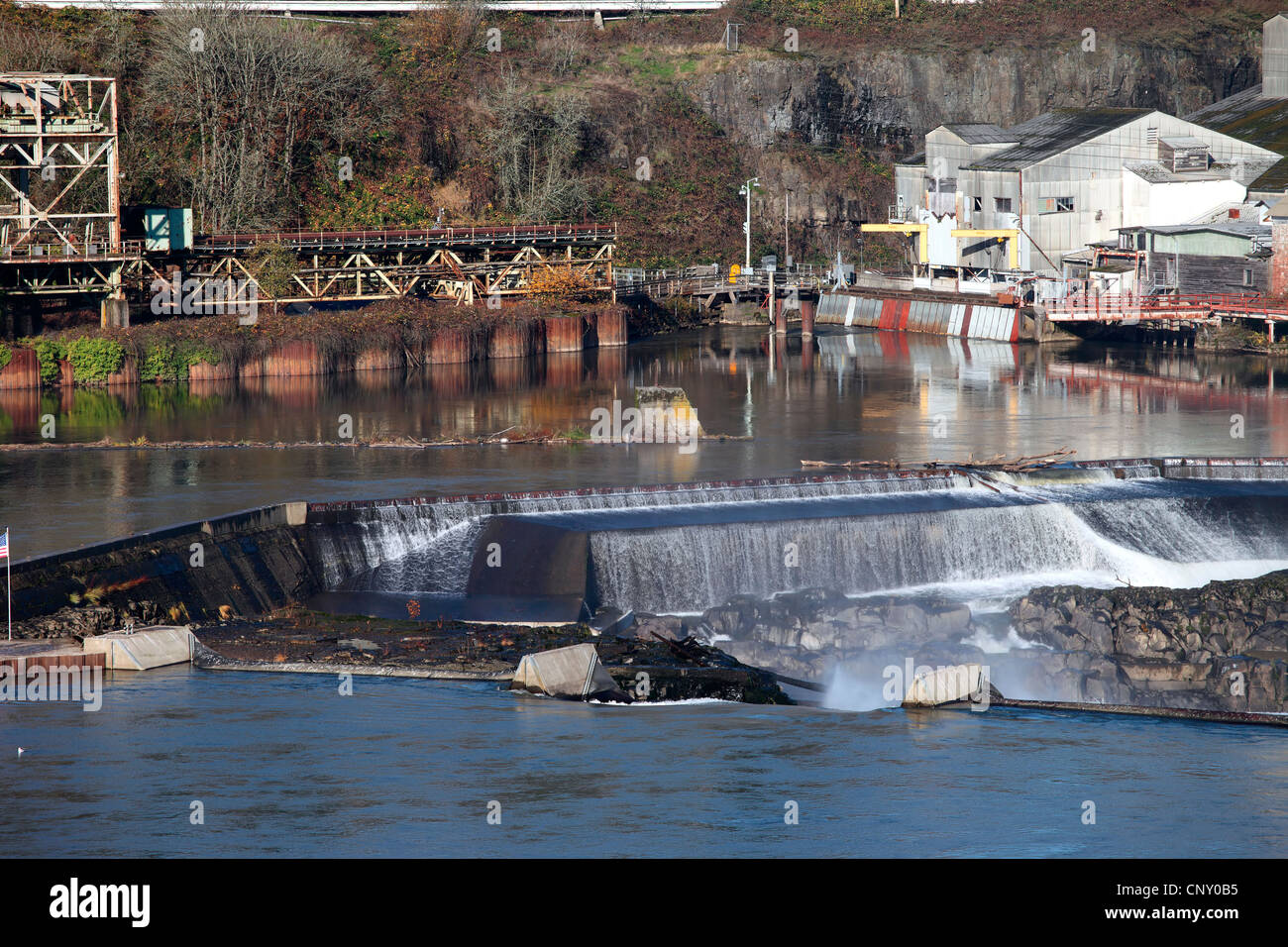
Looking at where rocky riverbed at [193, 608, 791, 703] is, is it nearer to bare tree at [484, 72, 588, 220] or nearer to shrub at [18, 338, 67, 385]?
shrub at [18, 338, 67, 385]

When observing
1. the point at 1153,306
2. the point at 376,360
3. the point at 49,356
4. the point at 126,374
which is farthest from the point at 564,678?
the point at 1153,306

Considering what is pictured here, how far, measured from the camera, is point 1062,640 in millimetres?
30016

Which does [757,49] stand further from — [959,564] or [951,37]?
[959,564]

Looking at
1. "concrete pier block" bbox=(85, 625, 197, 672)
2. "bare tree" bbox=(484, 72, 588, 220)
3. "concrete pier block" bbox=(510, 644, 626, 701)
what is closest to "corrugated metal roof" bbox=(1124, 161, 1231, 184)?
"bare tree" bbox=(484, 72, 588, 220)

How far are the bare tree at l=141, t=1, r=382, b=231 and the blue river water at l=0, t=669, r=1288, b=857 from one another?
177ft

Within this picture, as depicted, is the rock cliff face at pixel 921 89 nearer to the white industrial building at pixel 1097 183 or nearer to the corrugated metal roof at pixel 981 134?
the corrugated metal roof at pixel 981 134

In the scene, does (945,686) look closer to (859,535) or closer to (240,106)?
(859,535)

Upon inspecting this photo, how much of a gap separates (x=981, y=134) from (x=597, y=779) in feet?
214

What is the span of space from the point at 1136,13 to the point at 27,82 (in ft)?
232

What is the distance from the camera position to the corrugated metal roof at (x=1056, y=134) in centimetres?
7238

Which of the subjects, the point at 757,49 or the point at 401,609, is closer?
the point at 401,609

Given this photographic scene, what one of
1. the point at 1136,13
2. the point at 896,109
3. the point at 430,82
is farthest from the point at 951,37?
the point at 430,82

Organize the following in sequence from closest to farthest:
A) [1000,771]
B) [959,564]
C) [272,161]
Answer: [1000,771] < [959,564] < [272,161]

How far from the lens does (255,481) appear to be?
37.6m
